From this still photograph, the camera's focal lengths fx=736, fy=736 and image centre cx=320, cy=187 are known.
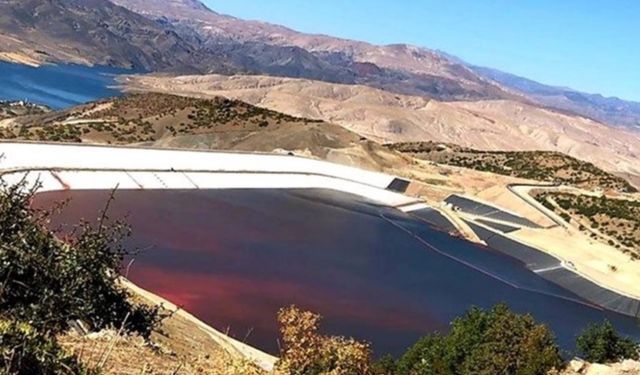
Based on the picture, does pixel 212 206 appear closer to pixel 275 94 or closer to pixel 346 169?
pixel 346 169

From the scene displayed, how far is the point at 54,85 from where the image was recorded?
470 ft

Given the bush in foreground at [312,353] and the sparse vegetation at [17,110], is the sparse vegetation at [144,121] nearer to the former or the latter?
the sparse vegetation at [17,110]

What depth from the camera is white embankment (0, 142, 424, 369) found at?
41406 mm

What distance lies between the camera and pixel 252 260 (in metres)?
34.5

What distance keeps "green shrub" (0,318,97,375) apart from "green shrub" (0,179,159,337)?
196 cm

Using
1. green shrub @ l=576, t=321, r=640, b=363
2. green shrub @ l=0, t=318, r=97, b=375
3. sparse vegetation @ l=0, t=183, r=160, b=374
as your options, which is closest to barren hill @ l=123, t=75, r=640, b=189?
green shrub @ l=576, t=321, r=640, b=363

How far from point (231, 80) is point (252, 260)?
162 meters

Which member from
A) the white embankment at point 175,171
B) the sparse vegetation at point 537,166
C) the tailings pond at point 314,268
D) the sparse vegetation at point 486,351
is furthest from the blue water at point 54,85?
the sparse vegetation at point 486,351

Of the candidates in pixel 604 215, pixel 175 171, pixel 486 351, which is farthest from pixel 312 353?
pixel 604 215

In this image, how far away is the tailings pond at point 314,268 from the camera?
93.9ft

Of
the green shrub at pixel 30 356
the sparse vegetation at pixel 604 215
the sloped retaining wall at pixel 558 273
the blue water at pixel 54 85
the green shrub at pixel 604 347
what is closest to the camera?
the green shrub at pixel 30 356

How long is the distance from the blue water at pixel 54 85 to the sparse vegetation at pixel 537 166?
218 feet

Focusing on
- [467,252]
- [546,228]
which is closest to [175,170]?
[467,252]

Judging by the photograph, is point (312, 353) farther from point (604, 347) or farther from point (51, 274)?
point (604, 347)
